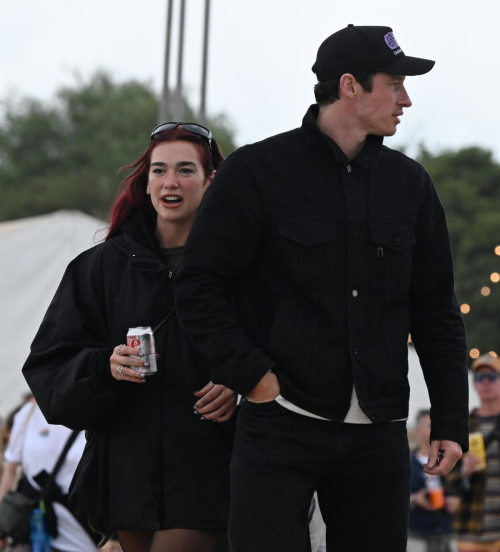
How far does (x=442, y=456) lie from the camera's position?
3482 mm

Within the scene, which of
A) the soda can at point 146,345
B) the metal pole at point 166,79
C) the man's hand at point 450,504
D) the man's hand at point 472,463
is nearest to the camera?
the soda can at point 146,345

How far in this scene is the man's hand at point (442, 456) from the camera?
3449 millimetres

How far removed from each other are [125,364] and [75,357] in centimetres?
34

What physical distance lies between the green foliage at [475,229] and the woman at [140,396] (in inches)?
1343

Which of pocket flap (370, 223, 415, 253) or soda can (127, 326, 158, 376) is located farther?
soda can (127, 326, 158, 376)

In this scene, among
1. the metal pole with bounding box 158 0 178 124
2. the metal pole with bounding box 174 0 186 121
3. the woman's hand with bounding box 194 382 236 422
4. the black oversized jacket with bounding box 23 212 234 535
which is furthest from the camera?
the metal pole with bounding box 158 0 178 124

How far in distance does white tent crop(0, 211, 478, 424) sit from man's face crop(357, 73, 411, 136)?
1088 cm

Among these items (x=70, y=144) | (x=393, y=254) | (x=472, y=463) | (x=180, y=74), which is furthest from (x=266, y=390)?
(x=70, y=144)

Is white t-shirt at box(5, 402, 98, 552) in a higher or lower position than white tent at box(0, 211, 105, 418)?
lower

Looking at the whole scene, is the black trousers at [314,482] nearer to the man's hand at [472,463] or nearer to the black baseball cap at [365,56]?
the black baseball cap at [365,56]

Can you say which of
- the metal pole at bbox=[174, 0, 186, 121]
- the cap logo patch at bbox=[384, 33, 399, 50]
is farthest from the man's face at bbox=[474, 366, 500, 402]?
the metal pole at bbox=[174, 0, 186, 121]

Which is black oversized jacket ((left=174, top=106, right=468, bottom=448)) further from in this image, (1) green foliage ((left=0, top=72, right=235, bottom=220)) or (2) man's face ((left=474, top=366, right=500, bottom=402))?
(1) green foliage ((left=0, top=72, right=235, bottom=220))

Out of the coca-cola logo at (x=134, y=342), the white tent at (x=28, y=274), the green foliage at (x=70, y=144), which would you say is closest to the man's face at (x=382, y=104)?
the coca-cola logo at (x=134, y=342)

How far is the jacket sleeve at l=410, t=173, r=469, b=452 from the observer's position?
3510mm
